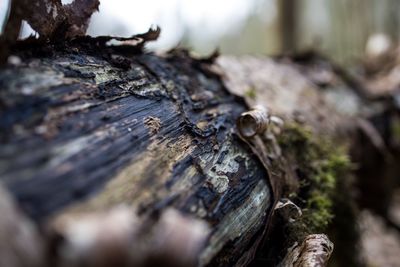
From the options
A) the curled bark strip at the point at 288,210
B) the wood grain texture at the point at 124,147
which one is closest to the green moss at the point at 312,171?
the curled bark strip at the point at 288,210

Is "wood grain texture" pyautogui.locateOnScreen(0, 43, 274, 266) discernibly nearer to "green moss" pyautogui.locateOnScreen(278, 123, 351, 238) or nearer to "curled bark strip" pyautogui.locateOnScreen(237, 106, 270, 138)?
"curled bark strip" pyautogui.locateOnScreen(237, 106, 270, 138)

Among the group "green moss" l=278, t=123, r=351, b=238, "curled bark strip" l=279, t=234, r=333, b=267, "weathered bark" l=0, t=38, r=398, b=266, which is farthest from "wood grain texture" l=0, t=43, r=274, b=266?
"green moss" l=278, t=123, r=351, b=238

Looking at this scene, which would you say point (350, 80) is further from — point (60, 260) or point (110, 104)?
point (60, 260)

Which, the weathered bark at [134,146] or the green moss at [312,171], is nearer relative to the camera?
the weathered bark at [134,146]

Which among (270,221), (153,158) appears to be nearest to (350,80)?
(270,221)

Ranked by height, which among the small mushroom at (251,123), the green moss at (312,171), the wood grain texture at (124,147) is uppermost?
the wood grain texture at (124,147)

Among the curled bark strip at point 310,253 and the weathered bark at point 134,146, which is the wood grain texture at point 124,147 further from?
the curled bark strip at point 310,253
